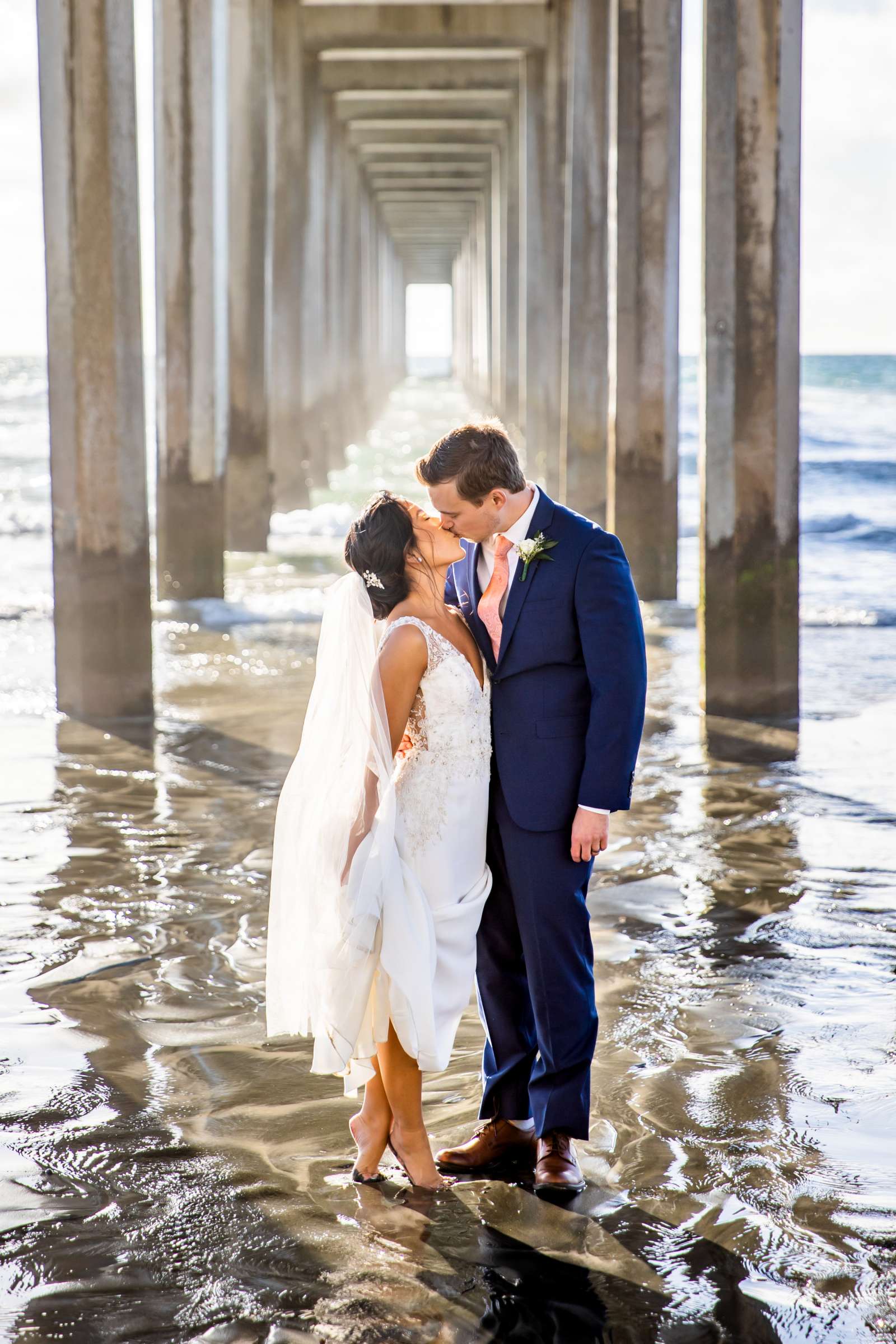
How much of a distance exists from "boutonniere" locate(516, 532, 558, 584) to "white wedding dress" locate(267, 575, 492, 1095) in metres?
0.21

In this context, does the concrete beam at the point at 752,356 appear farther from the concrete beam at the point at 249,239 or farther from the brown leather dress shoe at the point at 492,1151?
the concrete beam at the point at 249,239

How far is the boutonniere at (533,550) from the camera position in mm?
2836

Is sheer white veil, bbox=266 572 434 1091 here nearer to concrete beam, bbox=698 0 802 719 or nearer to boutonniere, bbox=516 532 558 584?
boutonniere, bbox=516 532 558 584

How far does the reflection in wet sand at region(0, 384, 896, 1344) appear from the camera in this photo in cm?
241

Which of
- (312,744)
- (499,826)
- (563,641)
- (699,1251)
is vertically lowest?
(699,1251)

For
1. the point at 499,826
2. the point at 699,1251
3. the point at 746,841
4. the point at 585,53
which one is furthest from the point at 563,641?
the point at 585,53

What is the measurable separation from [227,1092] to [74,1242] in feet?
2.19

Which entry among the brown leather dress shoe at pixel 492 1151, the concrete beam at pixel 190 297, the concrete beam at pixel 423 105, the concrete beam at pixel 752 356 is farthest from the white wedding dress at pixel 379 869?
the concrete beam at pixel 423 105

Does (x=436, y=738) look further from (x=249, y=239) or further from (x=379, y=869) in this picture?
(x=249, y=239)

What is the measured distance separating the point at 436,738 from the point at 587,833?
13.2 inches

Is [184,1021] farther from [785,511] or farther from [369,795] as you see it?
[785,511]

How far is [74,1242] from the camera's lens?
257 cm

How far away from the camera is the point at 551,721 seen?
9.40ft

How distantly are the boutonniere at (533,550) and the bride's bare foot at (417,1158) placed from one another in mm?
1071
